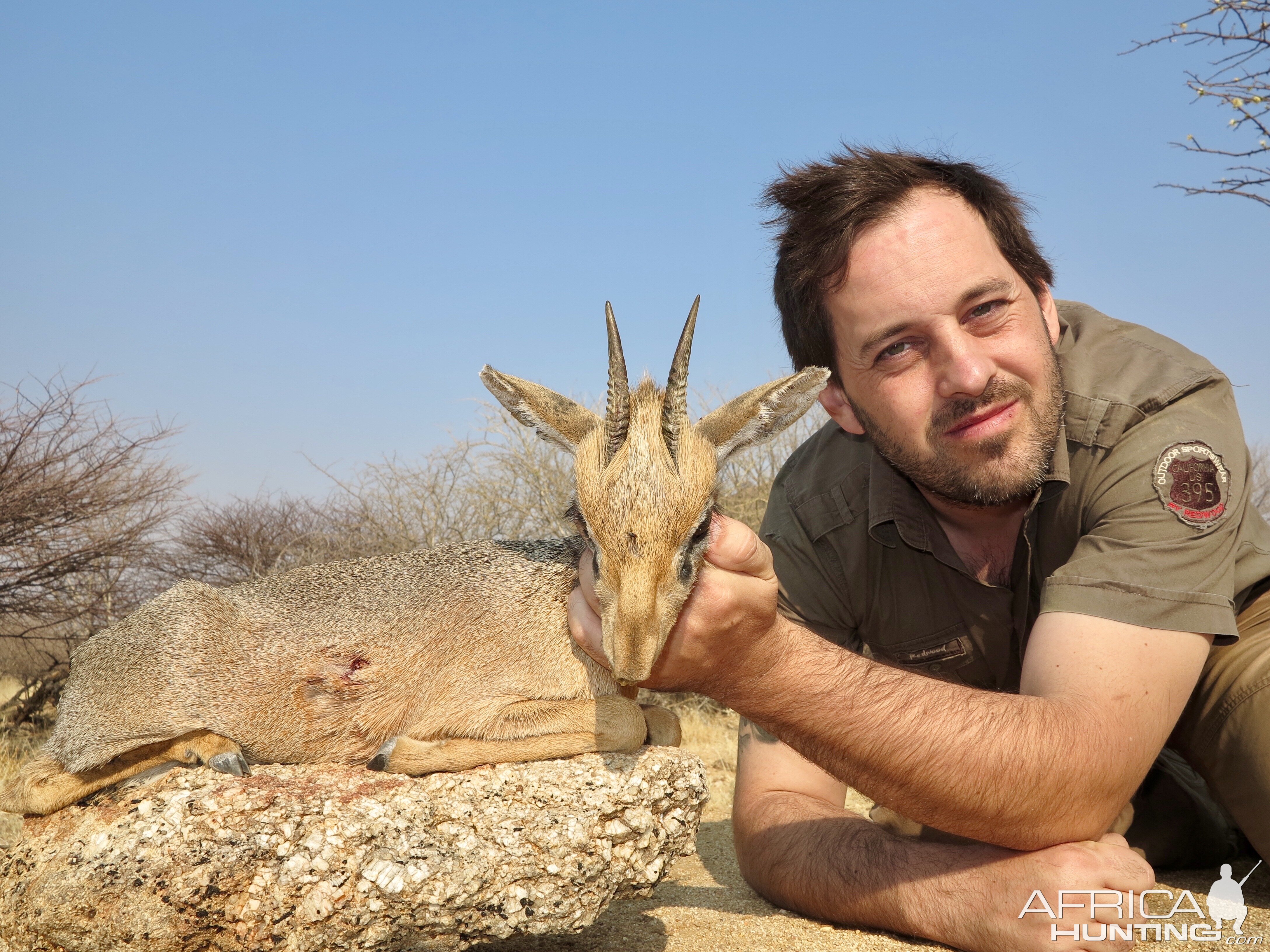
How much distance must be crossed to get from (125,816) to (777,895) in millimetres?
3512

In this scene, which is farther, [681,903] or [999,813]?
[681,903]

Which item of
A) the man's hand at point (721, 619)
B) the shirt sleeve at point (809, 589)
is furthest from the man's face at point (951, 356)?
the man's hand at point (721, 619)

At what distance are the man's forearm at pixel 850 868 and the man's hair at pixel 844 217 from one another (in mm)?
2809

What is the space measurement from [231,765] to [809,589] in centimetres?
383

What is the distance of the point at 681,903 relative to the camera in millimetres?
5629

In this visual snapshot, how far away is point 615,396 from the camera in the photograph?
13.7 ft

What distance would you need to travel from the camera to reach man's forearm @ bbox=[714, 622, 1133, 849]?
13.4 ft

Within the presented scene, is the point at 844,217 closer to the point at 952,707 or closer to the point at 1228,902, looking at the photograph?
the point at 952,707

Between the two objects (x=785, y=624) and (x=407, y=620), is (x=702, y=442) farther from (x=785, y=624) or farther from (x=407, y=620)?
(x=407, y=620)

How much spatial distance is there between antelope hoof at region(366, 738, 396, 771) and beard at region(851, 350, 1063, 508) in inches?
135

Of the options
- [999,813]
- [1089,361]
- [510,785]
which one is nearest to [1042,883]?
[999,813]

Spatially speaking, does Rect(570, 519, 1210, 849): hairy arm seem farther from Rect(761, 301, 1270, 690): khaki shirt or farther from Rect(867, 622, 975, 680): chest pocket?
Rect(867, 622, 975, 680): chest pocket

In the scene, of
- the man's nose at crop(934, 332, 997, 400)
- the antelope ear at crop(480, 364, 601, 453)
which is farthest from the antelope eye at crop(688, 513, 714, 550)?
the man's nose at crop(934, 332, 997, 400)

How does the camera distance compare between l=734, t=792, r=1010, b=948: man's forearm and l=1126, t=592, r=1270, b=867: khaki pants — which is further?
l=1126, t=592, r=1270, b=867: khaki pants
